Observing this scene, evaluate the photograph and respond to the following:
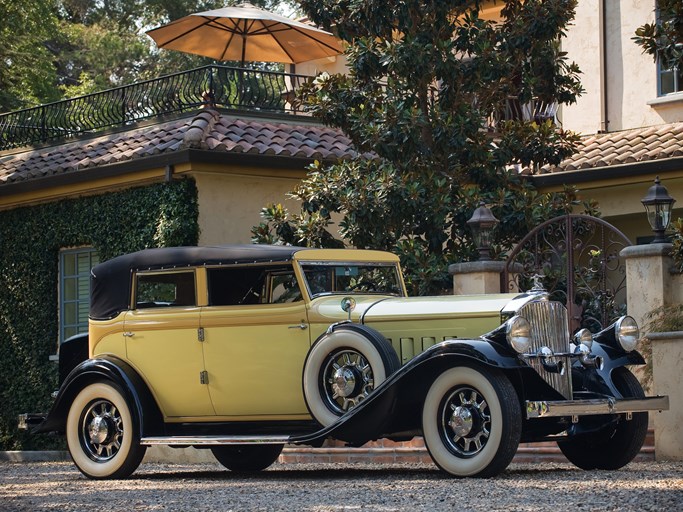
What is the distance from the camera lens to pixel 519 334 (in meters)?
8.00

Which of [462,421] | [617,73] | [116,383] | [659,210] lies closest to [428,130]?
[659,210]

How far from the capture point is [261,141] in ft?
51.1

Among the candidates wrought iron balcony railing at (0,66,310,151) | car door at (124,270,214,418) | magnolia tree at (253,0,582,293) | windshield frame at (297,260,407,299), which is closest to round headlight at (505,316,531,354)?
windshield frame at (297,260,407,299)

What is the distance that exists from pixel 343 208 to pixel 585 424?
16.5 ft

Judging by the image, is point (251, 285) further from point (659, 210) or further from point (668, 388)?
point (659, 210)

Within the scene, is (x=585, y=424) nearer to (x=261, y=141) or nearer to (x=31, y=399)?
(x=261, y=141)

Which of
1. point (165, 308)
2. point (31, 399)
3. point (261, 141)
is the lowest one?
point (31, 399)

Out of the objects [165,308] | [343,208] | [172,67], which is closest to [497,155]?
[343,208]

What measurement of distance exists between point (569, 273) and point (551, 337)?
11.4ft

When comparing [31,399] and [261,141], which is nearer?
[261,141]

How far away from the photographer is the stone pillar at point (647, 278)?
10.9 metres

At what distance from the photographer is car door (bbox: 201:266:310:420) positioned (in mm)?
9141

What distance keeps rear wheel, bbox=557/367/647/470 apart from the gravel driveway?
0.16 m

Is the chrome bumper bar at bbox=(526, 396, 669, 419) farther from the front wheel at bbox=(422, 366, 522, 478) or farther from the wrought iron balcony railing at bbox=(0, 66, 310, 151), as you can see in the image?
the wrought iron balcony railing at bbox=(0, 66, 310, 151)
